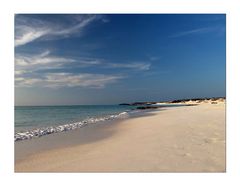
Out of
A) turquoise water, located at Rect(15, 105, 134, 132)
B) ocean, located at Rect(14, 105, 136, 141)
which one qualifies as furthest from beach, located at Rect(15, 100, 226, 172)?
turquoise water, located at Rect(15, 105, 134, 132)

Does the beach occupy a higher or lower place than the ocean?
higher

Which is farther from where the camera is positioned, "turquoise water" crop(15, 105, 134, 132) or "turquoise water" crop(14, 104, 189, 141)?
"turquoise water" crop(15, 105, 134, 132)

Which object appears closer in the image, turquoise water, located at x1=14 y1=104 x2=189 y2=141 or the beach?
the beach

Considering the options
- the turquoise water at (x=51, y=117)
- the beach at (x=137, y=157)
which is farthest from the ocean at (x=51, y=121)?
the beach at (x=137, y=157)

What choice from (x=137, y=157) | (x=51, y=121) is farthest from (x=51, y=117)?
(x=137, y=157)

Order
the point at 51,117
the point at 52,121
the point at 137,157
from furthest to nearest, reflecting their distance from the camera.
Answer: the point at 51,117, the point at 52,121, the point at 137,157

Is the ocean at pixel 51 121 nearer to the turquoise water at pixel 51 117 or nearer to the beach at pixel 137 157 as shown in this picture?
the turquoise water at pixel 51 117

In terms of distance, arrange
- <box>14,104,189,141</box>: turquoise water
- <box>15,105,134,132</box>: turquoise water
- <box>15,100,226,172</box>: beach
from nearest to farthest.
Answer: <box>15,100,226,172</box>: beach < <box>14,104,189,141</box>: turquoise water < <box>15,105,134,132</box>: turquoise water

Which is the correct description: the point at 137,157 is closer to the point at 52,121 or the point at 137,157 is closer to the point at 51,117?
the point at 52,121

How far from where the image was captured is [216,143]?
5277mm

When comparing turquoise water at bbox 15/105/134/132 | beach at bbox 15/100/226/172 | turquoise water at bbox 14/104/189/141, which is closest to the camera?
beach at bbox 15/100/226/172

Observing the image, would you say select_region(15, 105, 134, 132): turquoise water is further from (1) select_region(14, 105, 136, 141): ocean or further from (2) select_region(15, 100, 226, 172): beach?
(2) select_region(15, 100, 226, 172): beach
